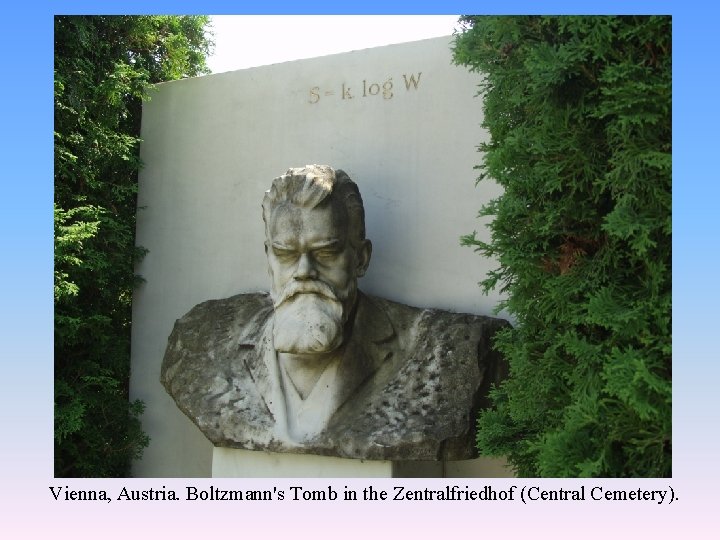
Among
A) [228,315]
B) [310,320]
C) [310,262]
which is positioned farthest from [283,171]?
[310,320]

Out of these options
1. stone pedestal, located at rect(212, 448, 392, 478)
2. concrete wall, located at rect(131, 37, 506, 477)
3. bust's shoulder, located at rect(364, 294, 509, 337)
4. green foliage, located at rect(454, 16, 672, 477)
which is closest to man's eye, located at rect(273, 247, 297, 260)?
bust's shoulder, located at rect(364, 294, 509, 337)

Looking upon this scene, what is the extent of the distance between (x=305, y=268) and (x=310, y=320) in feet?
0.90

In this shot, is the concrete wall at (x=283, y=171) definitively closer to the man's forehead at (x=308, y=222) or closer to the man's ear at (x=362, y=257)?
the man's ear at (x=362, y=257)

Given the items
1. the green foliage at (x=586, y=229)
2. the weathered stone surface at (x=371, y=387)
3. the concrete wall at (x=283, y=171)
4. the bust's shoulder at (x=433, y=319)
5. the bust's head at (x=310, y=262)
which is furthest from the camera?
Answer: the concrete wall at (x=283, y=171)

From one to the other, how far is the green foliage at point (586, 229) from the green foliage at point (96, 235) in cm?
317

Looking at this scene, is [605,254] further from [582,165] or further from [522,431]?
[522,431]

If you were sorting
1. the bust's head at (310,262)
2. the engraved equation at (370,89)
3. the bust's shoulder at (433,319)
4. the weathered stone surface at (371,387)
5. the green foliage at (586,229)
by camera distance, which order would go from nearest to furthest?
1. the green foliage at (586,229)
2. the weathered stone surface at (371,387)
3. the bust's head at (310,262)
4. the bust's shoulder at (433,319)
5. the engraved equation at (370,89)

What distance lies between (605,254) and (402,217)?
217cm

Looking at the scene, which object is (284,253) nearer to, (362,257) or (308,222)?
(308,222)

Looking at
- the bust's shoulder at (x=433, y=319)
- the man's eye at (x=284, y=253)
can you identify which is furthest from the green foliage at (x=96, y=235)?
the bust's shoulder at (x=433, y=319)

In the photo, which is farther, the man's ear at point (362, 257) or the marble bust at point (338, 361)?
the man's ear at point (362, 257)

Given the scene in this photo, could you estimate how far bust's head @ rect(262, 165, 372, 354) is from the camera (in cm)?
439

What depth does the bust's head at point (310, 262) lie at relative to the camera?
14.4 ft

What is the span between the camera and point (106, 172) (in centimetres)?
606
